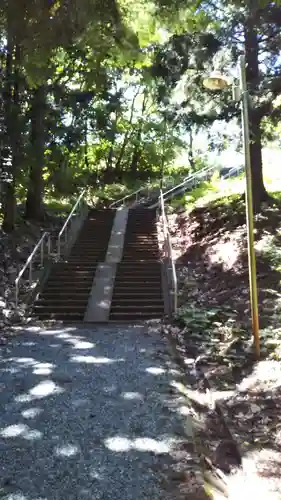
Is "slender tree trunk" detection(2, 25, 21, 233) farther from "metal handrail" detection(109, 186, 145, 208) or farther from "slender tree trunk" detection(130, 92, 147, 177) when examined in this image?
"slender tree trunk" detection(130, 92, 147, 177)

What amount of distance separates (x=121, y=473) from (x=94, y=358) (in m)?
3.00

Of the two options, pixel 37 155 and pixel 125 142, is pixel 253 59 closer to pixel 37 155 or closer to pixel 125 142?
Result: pixel 37 155

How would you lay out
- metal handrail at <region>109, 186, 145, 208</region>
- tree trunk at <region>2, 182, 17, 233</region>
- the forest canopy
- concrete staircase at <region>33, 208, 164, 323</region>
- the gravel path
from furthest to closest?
metal handrail at <region>109, 186, 145, 208</region>
tree trunk at <region>2, 182, 17, 233</region>
concrete staircase at <region>33, 208, 164, 323</region>
the forest canopy
the gravel path

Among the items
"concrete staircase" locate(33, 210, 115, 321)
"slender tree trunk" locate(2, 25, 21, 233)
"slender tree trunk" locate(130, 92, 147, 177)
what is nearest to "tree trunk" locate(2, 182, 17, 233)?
"slender tree trunk" locate(2, 25, 21, 233)

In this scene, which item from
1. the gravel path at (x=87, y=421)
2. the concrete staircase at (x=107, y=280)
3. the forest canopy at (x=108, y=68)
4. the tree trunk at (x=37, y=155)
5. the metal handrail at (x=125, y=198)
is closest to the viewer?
the gravel path at (x=87, y=421)

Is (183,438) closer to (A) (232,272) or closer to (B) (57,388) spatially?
(B) (57,388)

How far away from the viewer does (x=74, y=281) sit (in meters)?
11.1

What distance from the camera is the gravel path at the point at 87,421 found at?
11.4 feet

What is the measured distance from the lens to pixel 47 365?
20.4 feet

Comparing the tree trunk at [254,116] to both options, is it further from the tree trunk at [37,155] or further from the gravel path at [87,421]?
the gravel path at [87,421]

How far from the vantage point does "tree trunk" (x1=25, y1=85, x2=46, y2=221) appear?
13617 millimetres

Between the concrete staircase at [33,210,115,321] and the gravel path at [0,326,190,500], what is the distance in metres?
2.25

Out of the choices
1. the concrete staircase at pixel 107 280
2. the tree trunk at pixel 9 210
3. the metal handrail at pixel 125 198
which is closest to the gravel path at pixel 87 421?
the concrete staircase at pixel 107 280

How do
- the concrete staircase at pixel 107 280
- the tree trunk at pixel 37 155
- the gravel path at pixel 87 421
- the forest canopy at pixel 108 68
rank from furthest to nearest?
1. the tree trunk at pixel 37 155
2. the concrete staircase at pixel 107 280
3. the forest canopy at pixel 108 68
4. the gravel path at pixel 87 421
